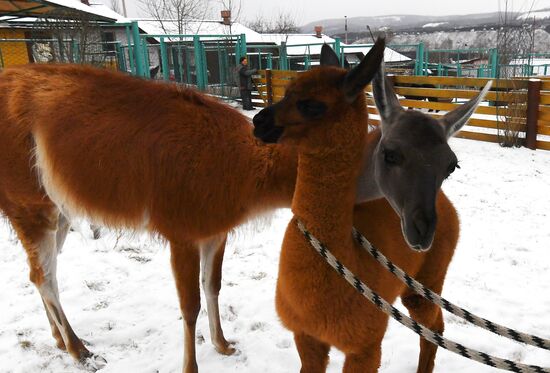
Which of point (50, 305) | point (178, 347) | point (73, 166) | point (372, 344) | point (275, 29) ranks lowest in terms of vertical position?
point (178, 347)

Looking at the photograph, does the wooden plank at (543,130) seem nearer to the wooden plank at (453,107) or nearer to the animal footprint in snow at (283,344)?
the wooden plank at (453,107)

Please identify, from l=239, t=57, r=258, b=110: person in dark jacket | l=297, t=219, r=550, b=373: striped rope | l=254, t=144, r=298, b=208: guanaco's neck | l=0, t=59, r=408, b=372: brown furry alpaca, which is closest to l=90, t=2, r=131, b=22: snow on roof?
l=239, t=57, r=258, b=110: person in dark jacket

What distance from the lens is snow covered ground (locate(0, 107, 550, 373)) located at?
9.50 ft

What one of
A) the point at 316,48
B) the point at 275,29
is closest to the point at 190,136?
the point at 316,48

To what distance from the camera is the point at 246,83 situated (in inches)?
539

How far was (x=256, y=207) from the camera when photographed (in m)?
2.44

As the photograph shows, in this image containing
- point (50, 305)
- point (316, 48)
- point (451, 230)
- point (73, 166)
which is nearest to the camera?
point (451, 230)

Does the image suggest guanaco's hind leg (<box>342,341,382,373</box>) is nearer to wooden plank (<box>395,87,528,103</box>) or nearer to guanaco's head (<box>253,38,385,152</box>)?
guanaco's head (<box>253,38,385,152</box>)

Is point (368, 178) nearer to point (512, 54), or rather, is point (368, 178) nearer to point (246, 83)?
point (512, 54)

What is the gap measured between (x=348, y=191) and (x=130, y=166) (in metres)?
1.42

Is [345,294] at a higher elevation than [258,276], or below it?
higher

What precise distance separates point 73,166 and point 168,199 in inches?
27.8

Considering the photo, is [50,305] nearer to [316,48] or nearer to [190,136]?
[190,136]

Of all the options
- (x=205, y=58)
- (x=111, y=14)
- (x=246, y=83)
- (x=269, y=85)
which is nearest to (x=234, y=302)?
(x=246, y=83)
